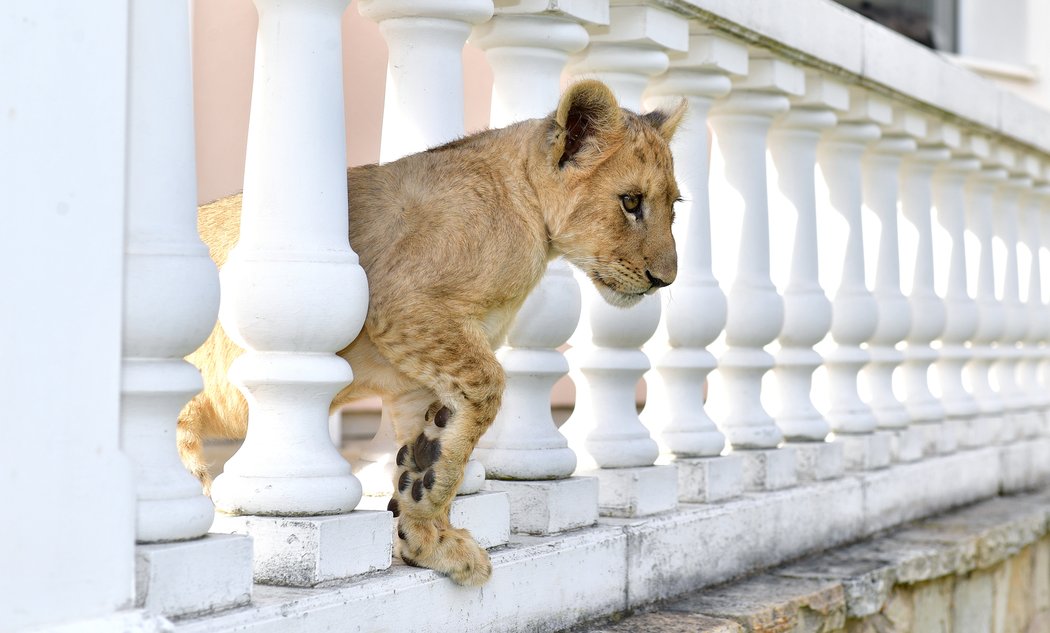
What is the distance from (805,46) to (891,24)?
21.7 feet

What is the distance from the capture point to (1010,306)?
5.73m

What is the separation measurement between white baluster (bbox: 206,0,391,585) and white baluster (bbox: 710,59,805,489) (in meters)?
1.70

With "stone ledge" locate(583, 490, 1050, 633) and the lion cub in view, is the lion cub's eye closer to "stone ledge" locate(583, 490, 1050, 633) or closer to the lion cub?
the lion cub

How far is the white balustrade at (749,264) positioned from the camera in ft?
12.2

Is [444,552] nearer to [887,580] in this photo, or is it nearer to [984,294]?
[887,580]

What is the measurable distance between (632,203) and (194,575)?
119 centimetres

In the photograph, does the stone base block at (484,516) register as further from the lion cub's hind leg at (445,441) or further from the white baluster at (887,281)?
the white baluster at (887,281)

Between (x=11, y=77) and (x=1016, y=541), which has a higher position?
(x=11, y=77)

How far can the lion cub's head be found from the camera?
8.49 ft

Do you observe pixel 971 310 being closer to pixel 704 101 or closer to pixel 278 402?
pixel 704 101

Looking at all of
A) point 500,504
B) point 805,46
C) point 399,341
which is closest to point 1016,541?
point 805,46

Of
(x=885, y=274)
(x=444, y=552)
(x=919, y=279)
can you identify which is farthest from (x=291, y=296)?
(x=919, y=279)

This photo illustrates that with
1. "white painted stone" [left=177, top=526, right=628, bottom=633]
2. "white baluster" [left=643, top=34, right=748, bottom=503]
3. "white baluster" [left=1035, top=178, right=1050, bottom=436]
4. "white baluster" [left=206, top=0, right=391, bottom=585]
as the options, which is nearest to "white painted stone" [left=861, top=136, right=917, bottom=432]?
"white baluster" [left=643, top=34, right=748, bottom=503]

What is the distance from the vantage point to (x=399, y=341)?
236 centimetres
